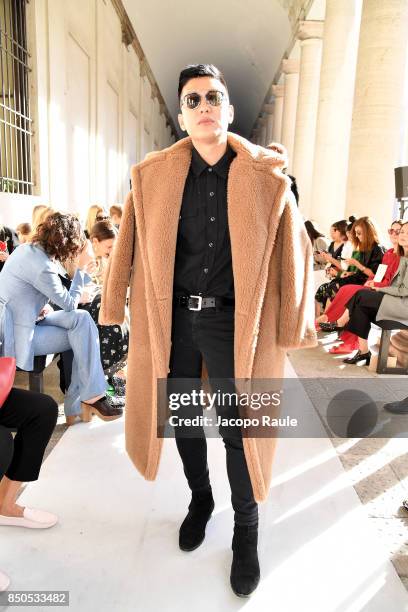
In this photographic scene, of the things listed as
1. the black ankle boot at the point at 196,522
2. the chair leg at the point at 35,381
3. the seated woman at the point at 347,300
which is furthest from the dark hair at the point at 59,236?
the seated woman at the point at 347,300

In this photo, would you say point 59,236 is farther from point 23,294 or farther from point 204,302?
point 204,302

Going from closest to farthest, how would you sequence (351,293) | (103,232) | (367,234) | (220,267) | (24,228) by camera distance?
(220,267) → (103,232) → (24,228) → (351,293) → (367,234)

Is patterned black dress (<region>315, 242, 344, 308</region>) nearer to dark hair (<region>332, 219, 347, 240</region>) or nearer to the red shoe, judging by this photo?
dark hair (<region>332, 219, 347, 240</region>)

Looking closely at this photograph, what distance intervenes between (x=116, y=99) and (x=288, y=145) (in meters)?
7.41

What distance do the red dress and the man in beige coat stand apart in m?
3.31

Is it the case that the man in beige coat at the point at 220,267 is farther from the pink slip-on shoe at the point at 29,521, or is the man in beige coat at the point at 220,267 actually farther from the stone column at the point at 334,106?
the stone column at the point at 334,106

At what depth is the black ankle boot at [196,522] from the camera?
2096mm

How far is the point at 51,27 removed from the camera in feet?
28.0

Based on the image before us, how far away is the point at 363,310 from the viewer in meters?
4.80

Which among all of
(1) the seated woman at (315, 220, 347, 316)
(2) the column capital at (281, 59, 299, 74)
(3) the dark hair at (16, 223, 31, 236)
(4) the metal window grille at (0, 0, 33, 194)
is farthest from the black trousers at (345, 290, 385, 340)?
(2) the column capital at (281, 59, 299, 74)

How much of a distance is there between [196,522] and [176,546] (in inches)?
5.2

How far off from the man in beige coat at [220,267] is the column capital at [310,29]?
14961 mm

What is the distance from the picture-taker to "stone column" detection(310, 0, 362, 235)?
36.0 ft

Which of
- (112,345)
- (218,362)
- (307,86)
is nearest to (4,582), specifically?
(218,362)
